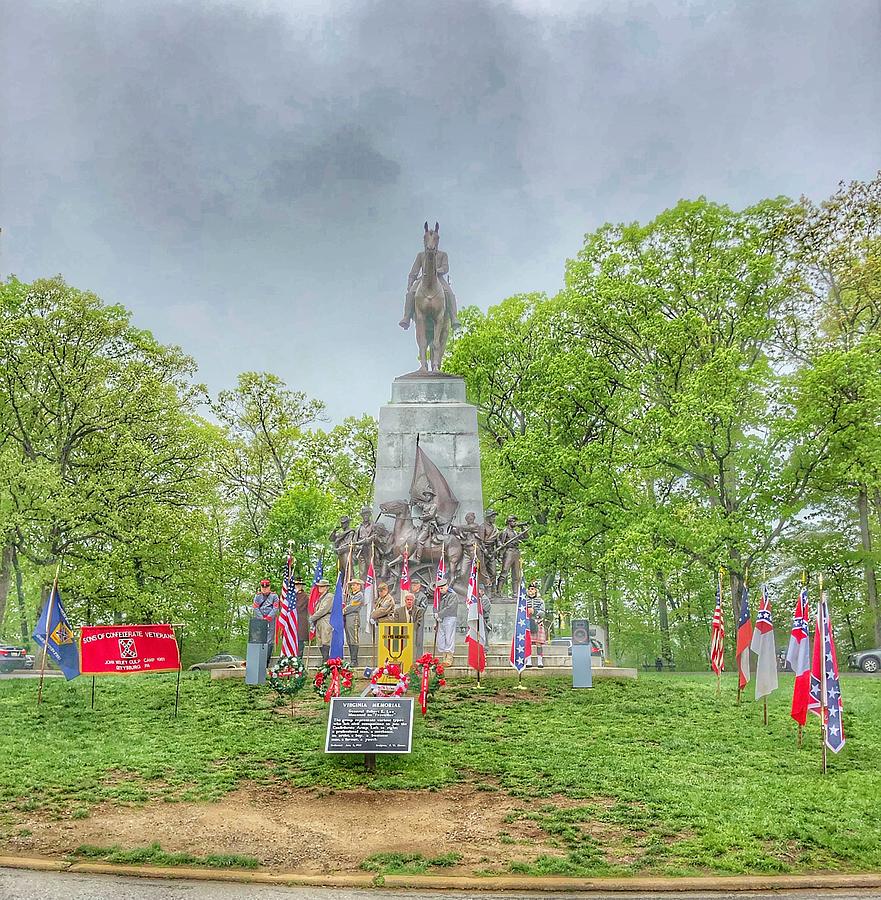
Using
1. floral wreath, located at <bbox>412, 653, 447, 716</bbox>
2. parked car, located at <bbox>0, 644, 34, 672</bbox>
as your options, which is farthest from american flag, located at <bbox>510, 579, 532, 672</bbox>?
parked car, located at <bbox>0, 644, 34, 672</bbox>

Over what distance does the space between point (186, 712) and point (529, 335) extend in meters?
20.7

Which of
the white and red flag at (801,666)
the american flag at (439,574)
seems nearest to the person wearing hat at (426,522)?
the american flag at (439,574)

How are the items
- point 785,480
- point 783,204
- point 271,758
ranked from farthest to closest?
1. point 783,204
2. point 785,480
3. point 271,758

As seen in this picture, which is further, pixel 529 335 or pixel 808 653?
pixel 529 335

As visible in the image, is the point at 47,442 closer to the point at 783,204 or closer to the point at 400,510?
the point at 400,510

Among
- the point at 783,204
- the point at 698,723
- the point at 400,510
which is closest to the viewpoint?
the point at 698,723

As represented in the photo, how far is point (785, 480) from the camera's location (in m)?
24.8

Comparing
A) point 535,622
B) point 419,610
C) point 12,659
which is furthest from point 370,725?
point 12,659

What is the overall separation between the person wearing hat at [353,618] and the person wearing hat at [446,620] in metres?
1.73

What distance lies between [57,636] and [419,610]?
7.10 m

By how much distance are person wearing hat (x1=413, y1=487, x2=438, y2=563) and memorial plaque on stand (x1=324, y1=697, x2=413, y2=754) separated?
350 inches

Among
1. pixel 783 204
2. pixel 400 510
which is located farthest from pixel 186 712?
pixel 783 204

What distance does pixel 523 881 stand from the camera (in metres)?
7.97

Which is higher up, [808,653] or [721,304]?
[721,304]
